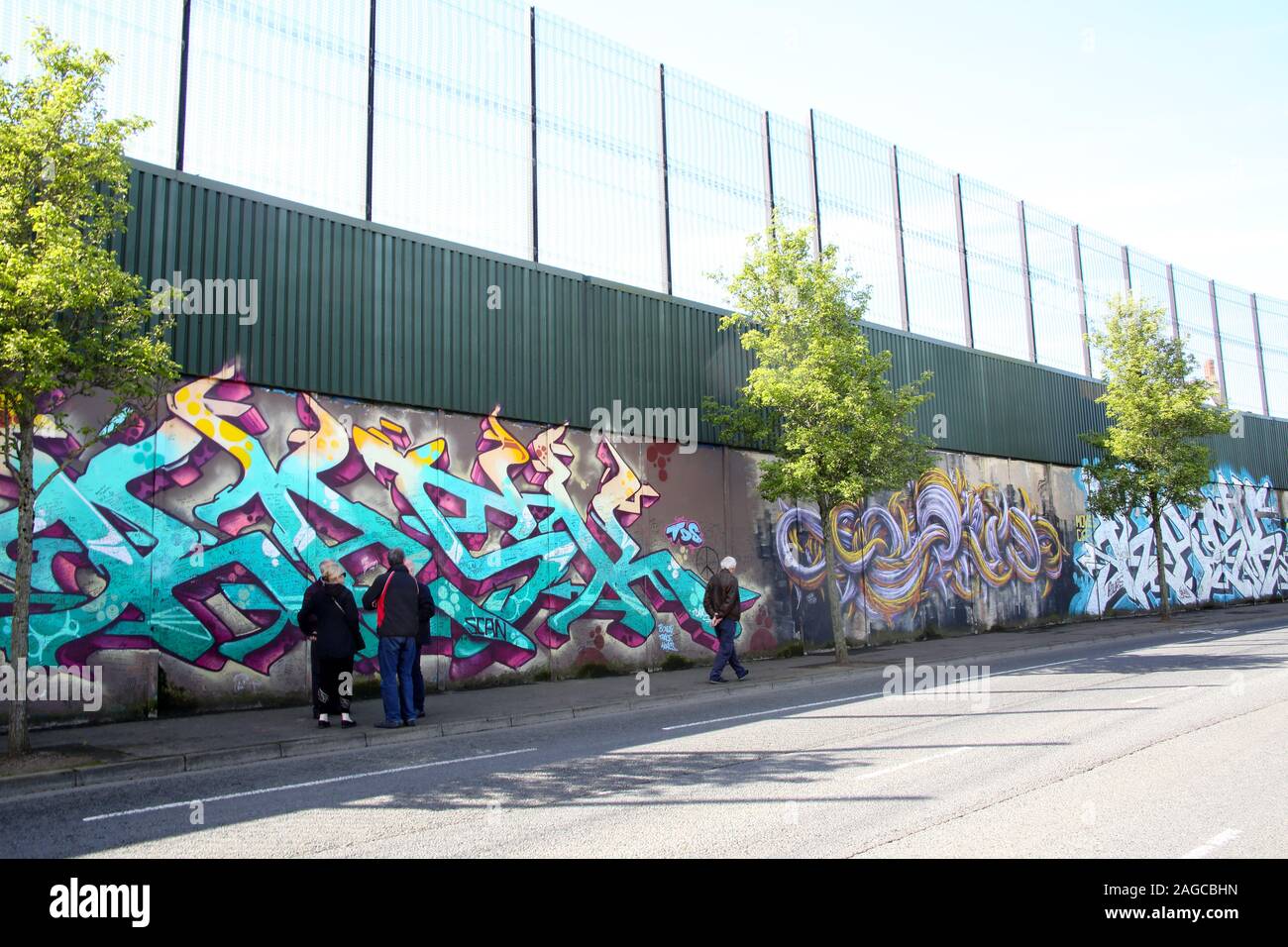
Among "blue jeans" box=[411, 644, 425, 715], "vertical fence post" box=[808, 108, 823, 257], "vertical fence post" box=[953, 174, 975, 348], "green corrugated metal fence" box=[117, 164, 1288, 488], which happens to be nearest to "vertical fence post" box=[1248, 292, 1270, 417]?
"vertical fence post" box=[953, 174, 975, 348]

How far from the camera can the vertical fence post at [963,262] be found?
24766mm

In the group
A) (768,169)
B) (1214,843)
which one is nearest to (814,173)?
(768,169)

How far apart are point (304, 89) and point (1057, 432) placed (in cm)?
2195

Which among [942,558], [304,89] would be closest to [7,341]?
[304,89]

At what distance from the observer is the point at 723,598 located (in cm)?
1434

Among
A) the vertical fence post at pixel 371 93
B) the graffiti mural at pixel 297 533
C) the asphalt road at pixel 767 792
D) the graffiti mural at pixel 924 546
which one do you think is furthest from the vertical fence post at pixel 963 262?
the vertical fence post at pixel 371 93

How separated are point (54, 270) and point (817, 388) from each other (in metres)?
11.1

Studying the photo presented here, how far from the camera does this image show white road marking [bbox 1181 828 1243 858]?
4.86 metres

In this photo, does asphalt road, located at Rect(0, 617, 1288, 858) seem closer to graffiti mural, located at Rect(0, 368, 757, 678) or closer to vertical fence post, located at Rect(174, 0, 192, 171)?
graffiti mural, located at Rect(0, 368, 757, 678)

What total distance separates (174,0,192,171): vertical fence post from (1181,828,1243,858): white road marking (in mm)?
13176

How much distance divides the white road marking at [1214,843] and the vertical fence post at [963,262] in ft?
68.3

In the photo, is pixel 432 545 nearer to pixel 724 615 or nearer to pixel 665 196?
pixel 724 615

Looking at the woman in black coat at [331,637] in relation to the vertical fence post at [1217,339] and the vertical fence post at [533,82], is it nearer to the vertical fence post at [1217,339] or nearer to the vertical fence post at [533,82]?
the vertical fence post at [533,82]
